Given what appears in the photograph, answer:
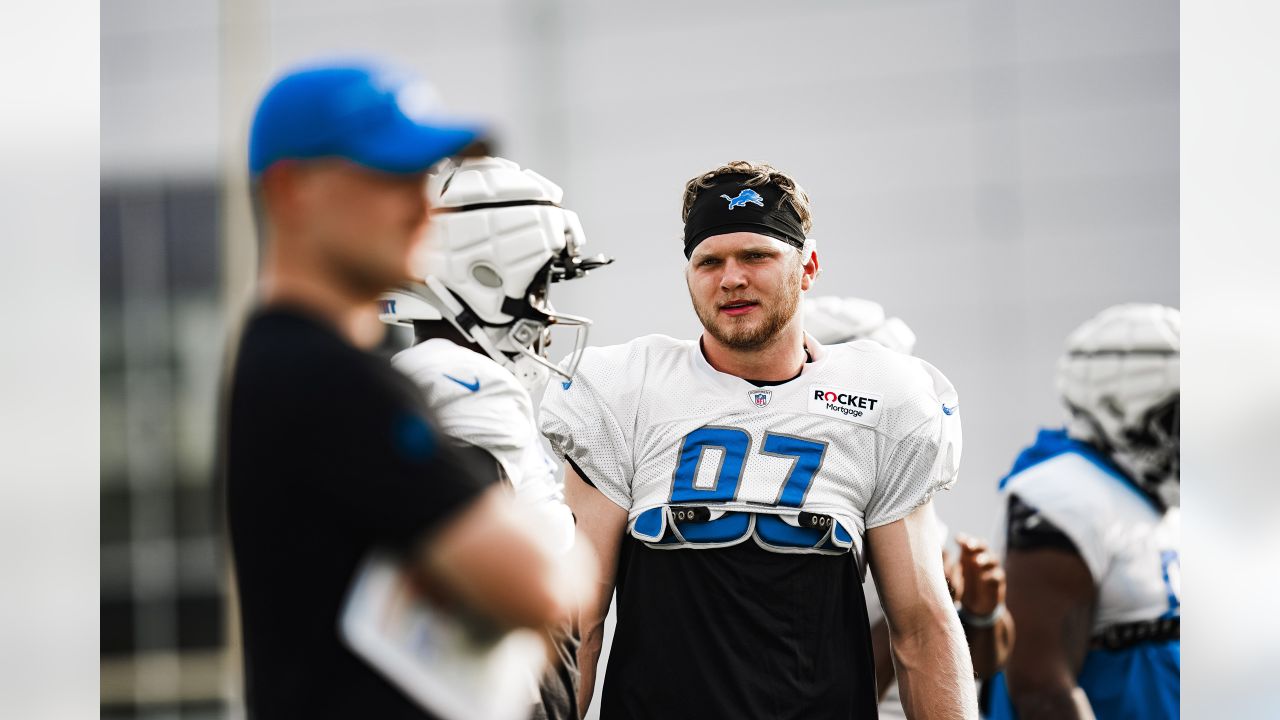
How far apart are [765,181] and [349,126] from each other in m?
2.04

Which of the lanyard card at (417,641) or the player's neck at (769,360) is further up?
the player's neck at (769,360)

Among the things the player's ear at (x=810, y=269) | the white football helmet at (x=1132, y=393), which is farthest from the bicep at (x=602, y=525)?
the white football helmet at (x=1132, y=393)

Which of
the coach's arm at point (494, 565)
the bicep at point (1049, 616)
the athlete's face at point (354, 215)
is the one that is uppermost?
the athlete's face at point (354, 215)

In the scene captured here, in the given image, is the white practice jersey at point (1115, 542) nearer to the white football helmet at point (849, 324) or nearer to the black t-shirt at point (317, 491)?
the white football helmet at point (849, 324)

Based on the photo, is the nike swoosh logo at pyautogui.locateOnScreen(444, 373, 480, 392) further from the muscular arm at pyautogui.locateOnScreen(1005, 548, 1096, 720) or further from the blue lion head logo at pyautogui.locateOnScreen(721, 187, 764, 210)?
the muscular arm at pyautogui.locateOnScreen(1005, 548, 1096, 720)

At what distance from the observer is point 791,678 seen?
123 inches

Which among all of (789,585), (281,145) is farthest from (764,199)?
(281,145)

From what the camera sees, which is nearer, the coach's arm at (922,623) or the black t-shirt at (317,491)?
the black t-shirt at (317,491)

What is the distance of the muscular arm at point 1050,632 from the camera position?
4.49 meters

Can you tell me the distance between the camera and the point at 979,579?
466 cm

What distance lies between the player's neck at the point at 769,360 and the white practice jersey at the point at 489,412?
0.81 meters

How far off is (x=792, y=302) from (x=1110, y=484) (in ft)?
6.85

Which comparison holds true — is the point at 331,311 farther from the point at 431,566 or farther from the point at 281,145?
the point at 431,566

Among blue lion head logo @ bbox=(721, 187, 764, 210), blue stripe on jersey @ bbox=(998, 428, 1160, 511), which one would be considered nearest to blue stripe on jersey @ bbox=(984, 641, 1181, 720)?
blue stripe on jersey @ bbox=(998, 428, 1160, 511)
